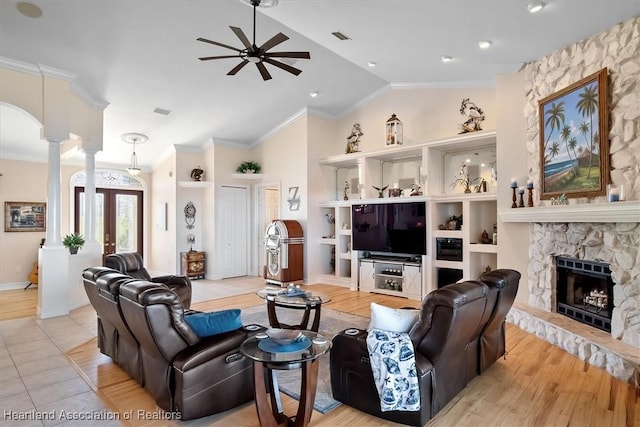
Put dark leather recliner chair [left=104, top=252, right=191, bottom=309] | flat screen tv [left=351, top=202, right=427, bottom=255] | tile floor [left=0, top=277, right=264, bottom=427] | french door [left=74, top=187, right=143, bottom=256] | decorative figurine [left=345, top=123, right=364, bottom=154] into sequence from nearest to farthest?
tile floor [left=0, top=277, right=264, bottom=427] < dark leather recliner chair [left=104, top=252, right=191, bottom=309] < flat screen tv [left=351, top=202, right=427, bottom=255] < decorative figurine [left=345, top=123, right=364, bottom=154] < french door [left=74, top=187, right=143, bottom=256]

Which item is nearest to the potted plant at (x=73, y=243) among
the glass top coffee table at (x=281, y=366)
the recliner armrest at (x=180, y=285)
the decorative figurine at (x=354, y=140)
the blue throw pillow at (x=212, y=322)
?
the recliner armrest at (x=180, y=285)

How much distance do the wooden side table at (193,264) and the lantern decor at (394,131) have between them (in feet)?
17.5

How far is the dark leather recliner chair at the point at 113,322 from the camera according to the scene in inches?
117

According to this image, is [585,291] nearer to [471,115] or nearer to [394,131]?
[471,115]

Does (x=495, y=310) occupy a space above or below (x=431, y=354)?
above

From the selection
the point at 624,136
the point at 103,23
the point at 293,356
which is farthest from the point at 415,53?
the point at 293,356

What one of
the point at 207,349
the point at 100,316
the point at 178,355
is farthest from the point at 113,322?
the point at 207,349

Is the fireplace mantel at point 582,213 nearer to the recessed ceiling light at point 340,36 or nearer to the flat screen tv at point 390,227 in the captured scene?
the flat screen tv at point 390,227

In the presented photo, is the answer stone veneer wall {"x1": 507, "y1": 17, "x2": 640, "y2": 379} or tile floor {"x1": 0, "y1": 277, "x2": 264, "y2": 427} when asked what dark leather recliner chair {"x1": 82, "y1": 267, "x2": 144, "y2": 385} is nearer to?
tile floor {"x1": 0, "y1": 277, "x2": 264, "y2": 427}

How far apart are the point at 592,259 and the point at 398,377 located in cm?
300

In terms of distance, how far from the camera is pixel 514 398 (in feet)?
9.51

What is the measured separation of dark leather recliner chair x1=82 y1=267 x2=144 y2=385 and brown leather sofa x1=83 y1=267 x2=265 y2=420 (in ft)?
0.09

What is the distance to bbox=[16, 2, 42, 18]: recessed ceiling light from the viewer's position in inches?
152

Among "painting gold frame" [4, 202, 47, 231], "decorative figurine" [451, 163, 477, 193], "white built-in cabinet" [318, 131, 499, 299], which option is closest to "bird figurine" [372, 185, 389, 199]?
"white built-in cabinet" [318, 131, 499, 299]
